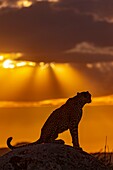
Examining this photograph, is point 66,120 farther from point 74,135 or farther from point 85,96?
point 85,96

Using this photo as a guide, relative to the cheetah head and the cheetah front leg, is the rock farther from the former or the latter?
the cheetah head

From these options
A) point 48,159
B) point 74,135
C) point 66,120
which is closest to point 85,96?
point 66,120

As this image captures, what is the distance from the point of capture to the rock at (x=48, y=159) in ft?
39.1

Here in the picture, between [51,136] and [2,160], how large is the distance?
4084 mm

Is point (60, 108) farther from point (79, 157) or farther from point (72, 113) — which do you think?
point (79, 157)

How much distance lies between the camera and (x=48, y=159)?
39.4ft

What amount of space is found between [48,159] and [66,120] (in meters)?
4.76

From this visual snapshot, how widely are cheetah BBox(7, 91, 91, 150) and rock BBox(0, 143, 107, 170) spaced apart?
331 centimetres

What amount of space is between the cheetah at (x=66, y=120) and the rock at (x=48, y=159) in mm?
3307

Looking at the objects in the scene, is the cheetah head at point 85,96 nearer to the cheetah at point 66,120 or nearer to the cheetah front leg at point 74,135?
the cheetah at point 66,120

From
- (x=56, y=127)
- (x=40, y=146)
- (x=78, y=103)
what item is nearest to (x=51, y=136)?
(x=56, y=127)

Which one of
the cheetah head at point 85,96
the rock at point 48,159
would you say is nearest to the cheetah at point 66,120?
the cheetah head at point 85,96

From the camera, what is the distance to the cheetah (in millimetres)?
16328

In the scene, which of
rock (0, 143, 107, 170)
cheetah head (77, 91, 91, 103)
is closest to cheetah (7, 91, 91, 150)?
cheetah head (77, 91, 91, 103)
